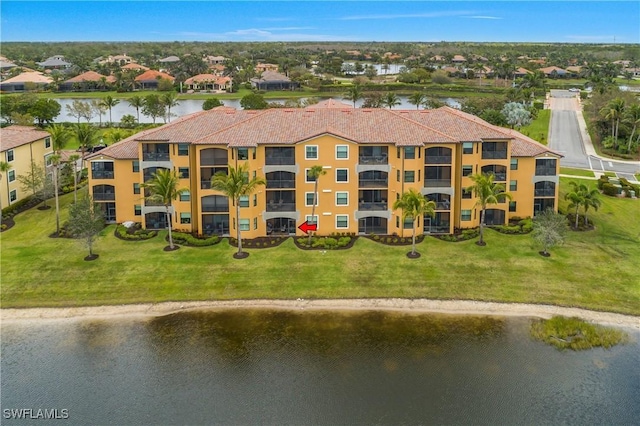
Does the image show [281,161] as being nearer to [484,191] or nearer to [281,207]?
[281,207]

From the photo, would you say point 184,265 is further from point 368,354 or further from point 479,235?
point 479,235

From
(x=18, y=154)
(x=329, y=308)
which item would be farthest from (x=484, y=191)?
(x=18, y=154)

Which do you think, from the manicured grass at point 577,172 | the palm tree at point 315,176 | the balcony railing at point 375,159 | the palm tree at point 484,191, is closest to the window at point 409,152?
the balcony railing at point 375,159

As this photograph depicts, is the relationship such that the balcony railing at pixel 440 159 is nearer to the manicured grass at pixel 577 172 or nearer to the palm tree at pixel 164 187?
the palm tree at pixel 164 187

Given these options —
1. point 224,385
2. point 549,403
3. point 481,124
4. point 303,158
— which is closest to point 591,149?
point 481,124

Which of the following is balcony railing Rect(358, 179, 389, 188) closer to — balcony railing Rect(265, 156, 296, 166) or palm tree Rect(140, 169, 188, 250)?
balcony railing Rect(265, 156, 296, 166)

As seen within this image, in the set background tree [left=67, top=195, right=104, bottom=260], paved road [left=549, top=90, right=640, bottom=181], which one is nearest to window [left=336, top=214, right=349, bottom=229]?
background tree [left=67, top=195, right=104, bottom=260]
